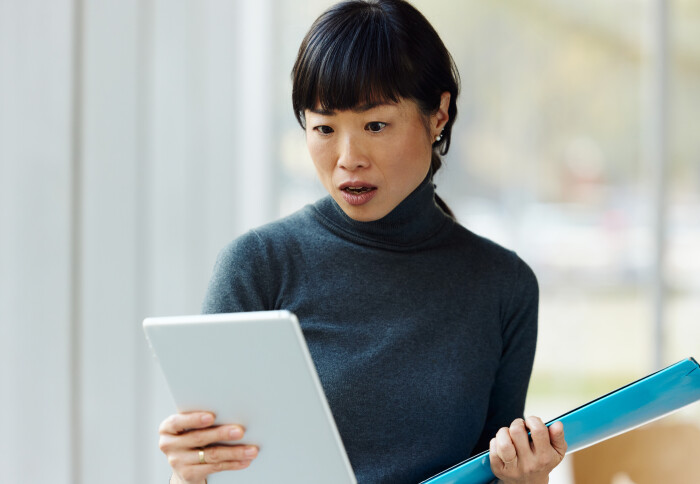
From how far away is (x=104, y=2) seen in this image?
1.45m

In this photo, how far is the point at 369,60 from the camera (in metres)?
1.06

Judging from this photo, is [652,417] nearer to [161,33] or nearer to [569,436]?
[569,436]

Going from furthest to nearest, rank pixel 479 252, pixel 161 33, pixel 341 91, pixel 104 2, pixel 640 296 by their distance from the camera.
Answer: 1. pixel 640 296
2. pixel 161 33
3. pixel 104 2
4. pixel 479 252
5. pixel 341 91

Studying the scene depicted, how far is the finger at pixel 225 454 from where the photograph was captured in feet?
2.79

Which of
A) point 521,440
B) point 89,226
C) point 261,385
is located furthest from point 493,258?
point 89,226

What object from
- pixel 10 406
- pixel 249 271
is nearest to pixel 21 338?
pixel 10 406

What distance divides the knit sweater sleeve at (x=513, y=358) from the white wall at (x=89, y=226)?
0.69 metres

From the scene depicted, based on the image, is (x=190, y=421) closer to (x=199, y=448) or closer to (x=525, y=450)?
(x=199, y=448)

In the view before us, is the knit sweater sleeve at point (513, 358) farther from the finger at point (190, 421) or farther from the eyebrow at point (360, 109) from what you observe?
the finger at point (190, 421)

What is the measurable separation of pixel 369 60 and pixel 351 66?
3cm

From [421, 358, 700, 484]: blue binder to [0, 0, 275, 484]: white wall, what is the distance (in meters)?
0.77

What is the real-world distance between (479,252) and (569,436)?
0.42 m

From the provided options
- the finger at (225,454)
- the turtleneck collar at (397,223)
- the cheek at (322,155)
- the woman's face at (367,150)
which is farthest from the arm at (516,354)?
the finger at (225,454)

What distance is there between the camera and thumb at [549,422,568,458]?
3.04ft
